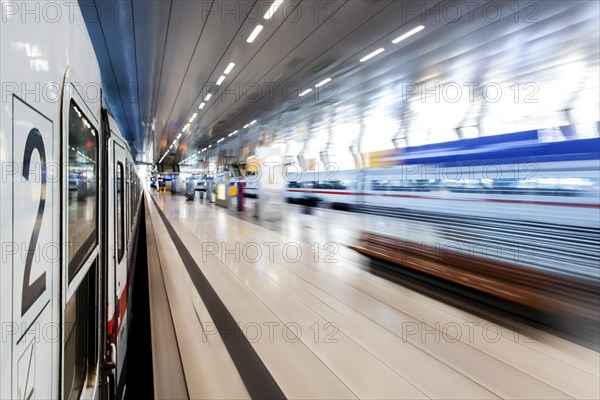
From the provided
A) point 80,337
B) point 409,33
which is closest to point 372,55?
point 409,33

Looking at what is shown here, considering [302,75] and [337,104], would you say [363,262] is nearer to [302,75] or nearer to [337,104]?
[302,75]

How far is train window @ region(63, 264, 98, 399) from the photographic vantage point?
3.73 ft

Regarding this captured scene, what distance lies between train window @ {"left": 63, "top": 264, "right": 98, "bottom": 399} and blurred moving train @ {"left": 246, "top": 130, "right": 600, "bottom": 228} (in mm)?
4676

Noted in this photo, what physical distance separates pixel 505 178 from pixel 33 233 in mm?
4988

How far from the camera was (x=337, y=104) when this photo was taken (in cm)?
1165

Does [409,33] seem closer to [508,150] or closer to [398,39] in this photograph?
[398,39]

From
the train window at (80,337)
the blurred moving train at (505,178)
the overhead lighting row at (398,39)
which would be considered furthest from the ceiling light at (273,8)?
the train window at (80,337)

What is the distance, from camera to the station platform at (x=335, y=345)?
2545 millimetres

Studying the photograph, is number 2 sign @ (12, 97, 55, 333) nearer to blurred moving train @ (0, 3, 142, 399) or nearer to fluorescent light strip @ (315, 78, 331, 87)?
blurred moving train @ (0, 3, 142, 399)

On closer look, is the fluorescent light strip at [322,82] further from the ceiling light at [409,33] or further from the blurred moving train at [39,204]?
the blurred moving train at [39,204]

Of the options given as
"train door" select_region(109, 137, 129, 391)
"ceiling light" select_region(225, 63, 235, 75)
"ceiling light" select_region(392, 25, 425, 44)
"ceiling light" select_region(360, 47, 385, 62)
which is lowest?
"train door" select_region(109, 137, 129, 391)

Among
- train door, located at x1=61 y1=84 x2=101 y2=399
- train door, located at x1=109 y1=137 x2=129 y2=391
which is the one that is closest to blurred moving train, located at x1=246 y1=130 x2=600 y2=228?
train door, located at x1=109 y1=137 x2=129 y2=391

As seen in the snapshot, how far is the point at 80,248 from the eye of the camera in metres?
1.29

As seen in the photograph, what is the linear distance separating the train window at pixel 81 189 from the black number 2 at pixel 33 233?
0.30m
